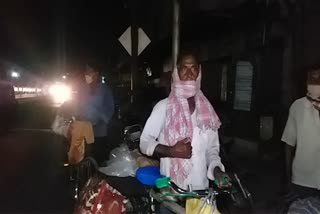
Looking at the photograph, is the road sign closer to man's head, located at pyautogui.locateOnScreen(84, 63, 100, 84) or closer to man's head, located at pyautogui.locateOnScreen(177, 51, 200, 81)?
man's head, located at pyautogui.locateOnScreen(84, 63, 100, 84)

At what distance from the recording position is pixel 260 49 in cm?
1015

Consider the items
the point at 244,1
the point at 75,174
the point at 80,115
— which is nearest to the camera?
the point at 75,174

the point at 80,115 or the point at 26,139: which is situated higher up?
the point at 80,115

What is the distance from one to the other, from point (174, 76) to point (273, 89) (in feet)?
23.6

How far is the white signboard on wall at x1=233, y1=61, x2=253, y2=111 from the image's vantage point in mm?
10844

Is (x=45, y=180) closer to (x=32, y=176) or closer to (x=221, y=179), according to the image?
(x=32, y=176)

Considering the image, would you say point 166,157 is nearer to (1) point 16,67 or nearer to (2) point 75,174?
(2) point 75,174

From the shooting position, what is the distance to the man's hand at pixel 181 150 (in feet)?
10.2

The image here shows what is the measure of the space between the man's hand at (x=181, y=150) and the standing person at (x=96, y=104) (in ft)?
11.1

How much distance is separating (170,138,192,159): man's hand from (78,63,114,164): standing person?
3374mm

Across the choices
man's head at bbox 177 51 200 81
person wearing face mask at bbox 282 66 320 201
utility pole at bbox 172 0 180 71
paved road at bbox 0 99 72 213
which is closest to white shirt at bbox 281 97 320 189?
person wearing face mask at bbox 282 66 320 201

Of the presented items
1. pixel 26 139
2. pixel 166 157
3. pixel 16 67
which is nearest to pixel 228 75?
pixel 26 139

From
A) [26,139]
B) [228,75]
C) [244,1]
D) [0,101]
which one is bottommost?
[26,139]

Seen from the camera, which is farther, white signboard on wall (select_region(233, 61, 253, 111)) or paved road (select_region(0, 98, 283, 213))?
white signboard on wall (select_region(233, 61, 253, 111))
